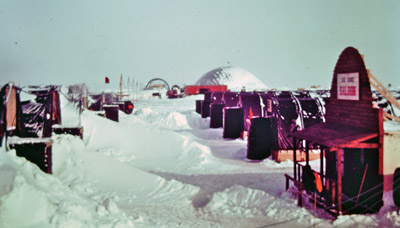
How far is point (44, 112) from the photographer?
11.8 m

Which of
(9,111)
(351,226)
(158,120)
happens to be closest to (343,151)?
(351,226)

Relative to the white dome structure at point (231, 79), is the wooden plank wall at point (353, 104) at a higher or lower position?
lower

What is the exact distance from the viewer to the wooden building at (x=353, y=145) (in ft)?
27.7

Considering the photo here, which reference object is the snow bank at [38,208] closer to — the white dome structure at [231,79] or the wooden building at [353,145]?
the wooden building at [353,145]

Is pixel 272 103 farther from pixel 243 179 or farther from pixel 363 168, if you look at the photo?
pixel 363 168

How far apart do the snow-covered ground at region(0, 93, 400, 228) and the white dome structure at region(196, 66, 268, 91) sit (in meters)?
70.4

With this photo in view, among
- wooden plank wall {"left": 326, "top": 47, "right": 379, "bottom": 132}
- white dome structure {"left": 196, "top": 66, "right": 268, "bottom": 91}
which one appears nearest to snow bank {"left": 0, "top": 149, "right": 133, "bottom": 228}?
wooden plank wall {"left": 326, "top": 47, "right": 379, "bottom": 132}

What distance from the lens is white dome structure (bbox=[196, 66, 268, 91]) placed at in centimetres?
8819

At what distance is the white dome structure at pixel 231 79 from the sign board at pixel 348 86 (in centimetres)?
7616

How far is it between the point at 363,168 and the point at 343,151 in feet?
2.25

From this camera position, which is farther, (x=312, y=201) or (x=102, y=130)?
(x=102, y=130)

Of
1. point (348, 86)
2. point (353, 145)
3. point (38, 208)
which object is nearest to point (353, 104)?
point (348, 86)

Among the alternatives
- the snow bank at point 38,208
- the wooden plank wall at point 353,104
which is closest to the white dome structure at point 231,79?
the wooden plank wall at point 353,104

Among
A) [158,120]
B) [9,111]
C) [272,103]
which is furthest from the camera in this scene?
[158,120]
